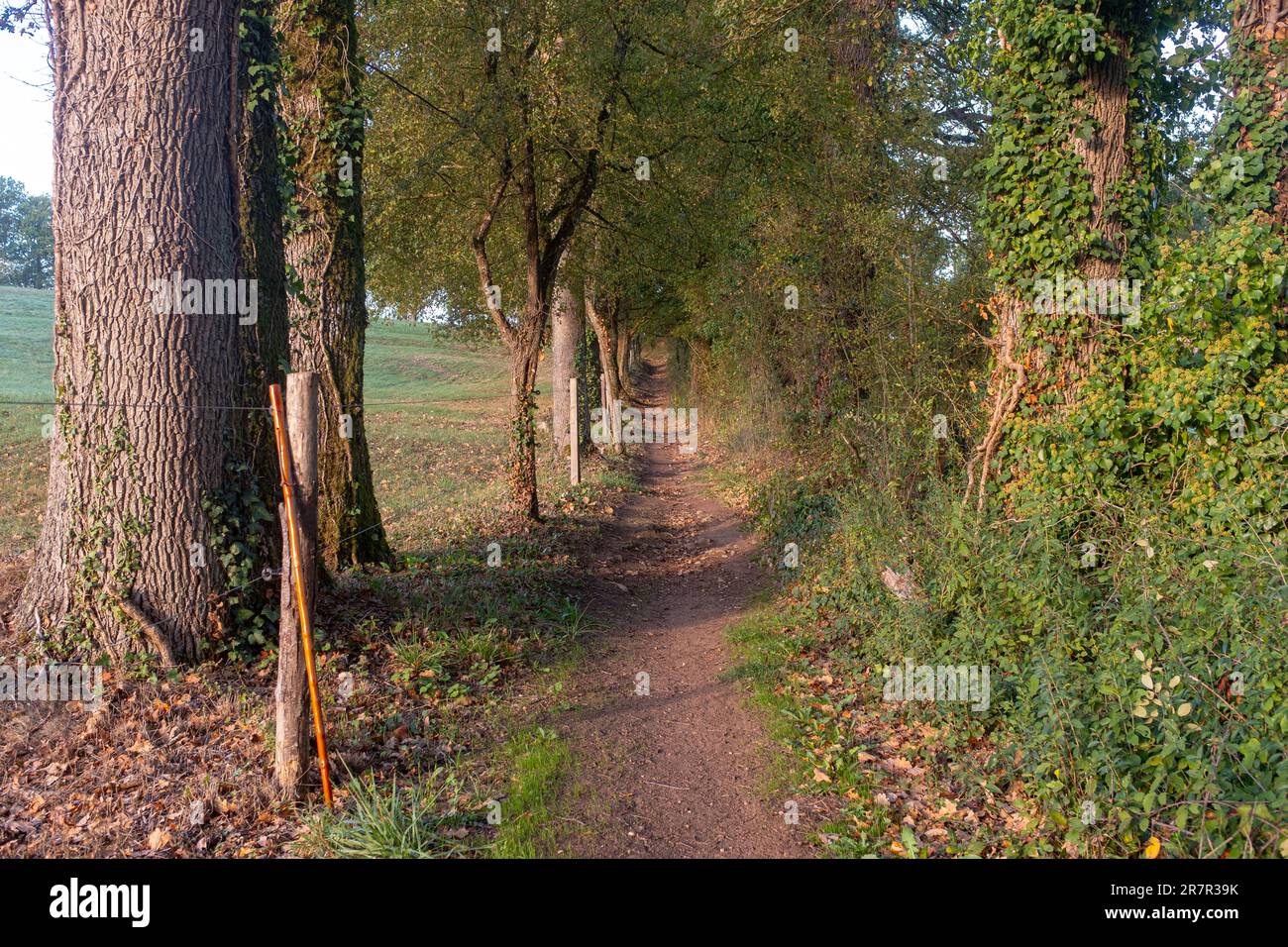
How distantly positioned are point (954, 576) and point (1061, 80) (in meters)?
4.46

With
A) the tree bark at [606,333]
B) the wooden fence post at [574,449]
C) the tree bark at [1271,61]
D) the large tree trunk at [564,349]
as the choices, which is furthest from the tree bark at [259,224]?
the tree bark at [606,333]

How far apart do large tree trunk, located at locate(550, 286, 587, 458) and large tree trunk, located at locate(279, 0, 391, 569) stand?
12.1 meters

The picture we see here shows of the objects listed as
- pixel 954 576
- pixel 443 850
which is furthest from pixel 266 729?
pixel 954 576

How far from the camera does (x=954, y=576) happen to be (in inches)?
265

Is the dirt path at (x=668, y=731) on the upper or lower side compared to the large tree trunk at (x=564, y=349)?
lower

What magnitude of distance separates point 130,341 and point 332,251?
132 inches

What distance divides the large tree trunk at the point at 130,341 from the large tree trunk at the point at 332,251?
7.95ft

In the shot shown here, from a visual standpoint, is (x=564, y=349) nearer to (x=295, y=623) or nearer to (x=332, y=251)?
(x=332, y=251)

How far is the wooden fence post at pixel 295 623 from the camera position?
5.04 metres

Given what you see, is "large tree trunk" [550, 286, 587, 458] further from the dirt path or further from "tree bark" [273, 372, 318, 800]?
"tree bark" [273, 372, 318, 800]

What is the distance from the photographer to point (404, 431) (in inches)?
1203

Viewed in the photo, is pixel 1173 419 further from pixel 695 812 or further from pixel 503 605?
pixel 503 605

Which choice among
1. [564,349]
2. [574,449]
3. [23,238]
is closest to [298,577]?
[574,449]

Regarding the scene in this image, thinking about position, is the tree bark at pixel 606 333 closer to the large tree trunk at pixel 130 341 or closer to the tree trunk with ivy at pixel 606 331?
the tree trunk with ivy at pixel 606 331
